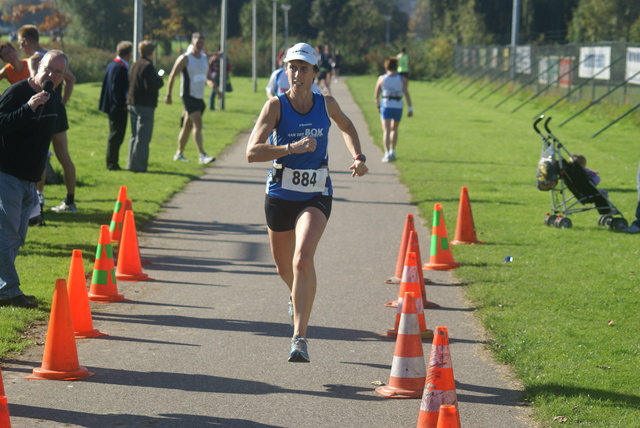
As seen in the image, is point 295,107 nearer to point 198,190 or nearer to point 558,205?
point 558,205

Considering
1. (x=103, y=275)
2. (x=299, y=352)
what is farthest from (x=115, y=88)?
(x=299, y=352)

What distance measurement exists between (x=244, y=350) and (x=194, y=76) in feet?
37.1

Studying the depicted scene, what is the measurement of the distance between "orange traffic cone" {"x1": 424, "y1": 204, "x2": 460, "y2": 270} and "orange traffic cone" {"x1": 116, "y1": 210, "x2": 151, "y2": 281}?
281 cm

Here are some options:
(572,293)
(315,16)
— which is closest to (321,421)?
(572,293)

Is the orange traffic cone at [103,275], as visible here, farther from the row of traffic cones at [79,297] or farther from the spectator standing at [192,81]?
the spectator standing at [192,81]

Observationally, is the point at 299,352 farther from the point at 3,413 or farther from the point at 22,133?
the point at 22,133

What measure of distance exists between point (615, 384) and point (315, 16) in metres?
103

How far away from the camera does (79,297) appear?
24.2 feet

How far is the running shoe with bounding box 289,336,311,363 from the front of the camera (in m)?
6.51

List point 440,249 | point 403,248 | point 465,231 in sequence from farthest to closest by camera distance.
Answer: point 465,231 → point 440,249 → point 403,248

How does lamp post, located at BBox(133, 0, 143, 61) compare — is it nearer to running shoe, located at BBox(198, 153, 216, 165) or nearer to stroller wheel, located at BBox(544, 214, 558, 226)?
running shoe, located at BBox(198, 153, 216, 165)

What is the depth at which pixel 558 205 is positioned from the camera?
44.1 feet

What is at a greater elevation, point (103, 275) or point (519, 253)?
point (103, 275)

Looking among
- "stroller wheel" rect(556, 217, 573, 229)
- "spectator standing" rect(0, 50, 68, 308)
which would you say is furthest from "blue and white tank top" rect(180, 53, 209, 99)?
"spectator standing" rect(0, 50, 68, 308)
